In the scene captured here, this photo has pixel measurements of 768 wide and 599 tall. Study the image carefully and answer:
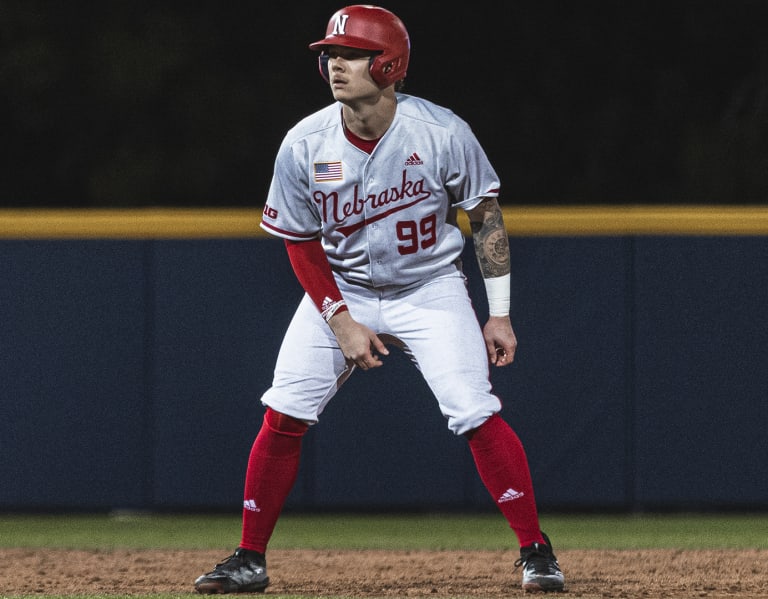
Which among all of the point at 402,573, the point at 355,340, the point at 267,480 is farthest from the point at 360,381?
the point at 355,340

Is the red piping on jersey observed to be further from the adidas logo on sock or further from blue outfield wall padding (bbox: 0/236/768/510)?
blue outfield wall padding (bbox: 0/236/768/510)

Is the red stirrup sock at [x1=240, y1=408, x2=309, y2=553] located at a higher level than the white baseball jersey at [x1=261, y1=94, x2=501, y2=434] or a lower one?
lower

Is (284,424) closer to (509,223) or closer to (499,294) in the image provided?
(499,294)

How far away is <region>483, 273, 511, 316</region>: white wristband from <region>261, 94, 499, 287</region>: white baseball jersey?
0.17m

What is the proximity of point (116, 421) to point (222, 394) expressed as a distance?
1.64 feet

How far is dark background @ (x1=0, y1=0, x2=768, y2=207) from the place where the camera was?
39.5 feet

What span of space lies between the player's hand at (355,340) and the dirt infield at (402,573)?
73cm

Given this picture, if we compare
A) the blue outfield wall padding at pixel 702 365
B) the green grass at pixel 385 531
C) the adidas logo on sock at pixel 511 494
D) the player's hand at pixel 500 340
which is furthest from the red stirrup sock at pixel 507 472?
the blue outfield wall padding at pixel 702 365

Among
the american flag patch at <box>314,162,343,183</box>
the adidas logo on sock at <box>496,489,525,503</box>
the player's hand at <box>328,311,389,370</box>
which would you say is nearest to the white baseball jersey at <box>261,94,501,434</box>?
the american flag patch at <box>314,162,343,183</box>

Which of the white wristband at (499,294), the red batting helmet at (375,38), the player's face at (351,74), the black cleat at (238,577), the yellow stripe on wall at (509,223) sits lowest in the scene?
the black cleat at (238,577)

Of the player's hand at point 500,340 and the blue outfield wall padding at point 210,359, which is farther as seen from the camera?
the blue outfield wall padding at point 210,359

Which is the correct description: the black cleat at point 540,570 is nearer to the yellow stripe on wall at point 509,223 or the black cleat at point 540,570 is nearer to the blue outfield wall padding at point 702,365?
the blue outfield wall padding at point 702,365

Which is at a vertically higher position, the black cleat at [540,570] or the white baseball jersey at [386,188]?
the white baseball jersey at [386,188]

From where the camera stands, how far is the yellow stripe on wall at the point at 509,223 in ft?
21.1
